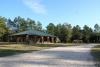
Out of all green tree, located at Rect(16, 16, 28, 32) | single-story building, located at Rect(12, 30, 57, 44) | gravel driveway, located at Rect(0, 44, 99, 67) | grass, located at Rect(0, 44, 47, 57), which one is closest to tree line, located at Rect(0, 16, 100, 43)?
green tree, located at Rect(16, 16, 28, 32)

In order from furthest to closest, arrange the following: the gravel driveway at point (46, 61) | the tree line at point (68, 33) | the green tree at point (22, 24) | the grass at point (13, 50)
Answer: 1. the green tree at point (22, 24)
2. the tree line at point (68, 33)
3. the grass at point (13, 50)
4. the gravel driveway at point (46, 61)

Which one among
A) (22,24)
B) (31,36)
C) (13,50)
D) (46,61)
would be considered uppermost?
(22,24)

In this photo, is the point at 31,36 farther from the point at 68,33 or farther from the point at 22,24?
the point at 22,24

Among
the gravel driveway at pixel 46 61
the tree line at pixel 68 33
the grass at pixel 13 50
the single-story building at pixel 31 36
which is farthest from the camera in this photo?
the tree line at pixel 68 33

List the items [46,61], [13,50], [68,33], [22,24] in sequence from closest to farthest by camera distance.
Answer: [46,61] < [13,50] < [68,33] < [22,24]

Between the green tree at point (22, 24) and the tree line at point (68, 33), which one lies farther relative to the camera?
the green tree at point (22, 24)

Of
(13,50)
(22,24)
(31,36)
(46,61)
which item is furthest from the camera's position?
(22,24)

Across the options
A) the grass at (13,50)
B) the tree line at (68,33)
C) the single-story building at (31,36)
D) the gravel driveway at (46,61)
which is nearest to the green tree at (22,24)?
the tree line at (68,33)

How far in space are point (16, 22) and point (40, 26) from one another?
16819 millimetres

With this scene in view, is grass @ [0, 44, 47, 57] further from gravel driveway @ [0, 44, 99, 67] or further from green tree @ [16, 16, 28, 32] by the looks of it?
green tree @ [16, 16, 28, 32]

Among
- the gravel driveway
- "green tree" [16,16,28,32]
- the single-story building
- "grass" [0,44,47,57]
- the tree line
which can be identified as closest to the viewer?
the gravel driveway

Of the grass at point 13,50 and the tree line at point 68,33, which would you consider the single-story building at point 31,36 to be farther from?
the grass at point 13,50

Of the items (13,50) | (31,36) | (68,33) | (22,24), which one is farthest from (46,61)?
(22,24)

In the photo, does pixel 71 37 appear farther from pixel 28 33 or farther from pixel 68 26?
pixel 28 33
